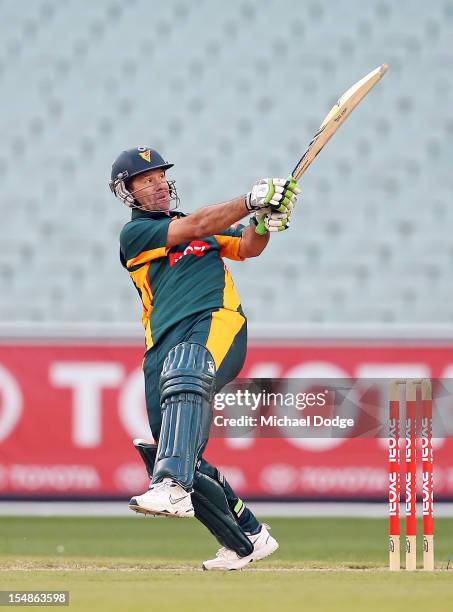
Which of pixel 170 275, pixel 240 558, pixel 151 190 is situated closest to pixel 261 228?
pixel 170 275

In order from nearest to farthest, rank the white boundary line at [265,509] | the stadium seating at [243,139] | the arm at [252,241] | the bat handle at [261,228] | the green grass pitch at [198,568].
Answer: the green grass pitch at [198,568]
the bat handle at [261,228]
the arm at [252,241]
the white boundary line at [265,509]
the stadium seating at [243,139]

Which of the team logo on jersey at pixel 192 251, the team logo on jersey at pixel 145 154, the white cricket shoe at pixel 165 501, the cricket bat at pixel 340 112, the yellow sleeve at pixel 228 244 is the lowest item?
the white cricket shoe at pixel 165 501

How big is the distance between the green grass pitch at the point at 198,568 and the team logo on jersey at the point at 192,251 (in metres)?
1.18

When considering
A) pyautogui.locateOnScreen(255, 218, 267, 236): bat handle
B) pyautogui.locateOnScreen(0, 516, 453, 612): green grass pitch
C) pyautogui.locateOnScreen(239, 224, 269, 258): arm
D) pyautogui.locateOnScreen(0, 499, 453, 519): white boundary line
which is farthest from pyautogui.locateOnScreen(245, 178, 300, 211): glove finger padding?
pyautogui.locateOnScreen(0, 499, 453, 519): white boundary line

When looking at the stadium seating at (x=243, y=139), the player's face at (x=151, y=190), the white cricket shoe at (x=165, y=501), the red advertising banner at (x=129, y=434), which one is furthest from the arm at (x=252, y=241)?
the stadium seating at (x=243, y=139)

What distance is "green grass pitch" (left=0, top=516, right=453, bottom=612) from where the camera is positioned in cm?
373

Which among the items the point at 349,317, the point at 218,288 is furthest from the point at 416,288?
the point at 218,288

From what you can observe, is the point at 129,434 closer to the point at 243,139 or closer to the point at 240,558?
the point at 240,558

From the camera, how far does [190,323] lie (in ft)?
15.4

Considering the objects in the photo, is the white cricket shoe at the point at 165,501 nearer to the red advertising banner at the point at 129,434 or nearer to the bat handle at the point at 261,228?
the bat handle at the point at 261,228

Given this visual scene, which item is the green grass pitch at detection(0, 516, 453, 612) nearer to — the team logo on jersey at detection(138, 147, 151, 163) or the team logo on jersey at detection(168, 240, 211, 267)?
the team logo on jersey at detection(168, 240, 211, 267)

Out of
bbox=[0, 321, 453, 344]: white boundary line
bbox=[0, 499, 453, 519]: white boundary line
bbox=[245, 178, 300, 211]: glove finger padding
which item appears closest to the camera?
bbox=[245, 178, 300, 211]: glove finger padding

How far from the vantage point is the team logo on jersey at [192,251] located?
15.7 ft

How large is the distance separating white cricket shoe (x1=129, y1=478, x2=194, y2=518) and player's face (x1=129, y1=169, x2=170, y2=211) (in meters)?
1.18
